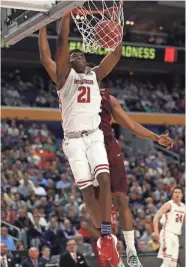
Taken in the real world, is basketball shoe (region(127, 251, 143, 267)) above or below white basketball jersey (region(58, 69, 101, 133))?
below

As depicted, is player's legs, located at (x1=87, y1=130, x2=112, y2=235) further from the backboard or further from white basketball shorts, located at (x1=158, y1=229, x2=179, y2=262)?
white basketball shorts, located at (x1=158, y1=229, x2=179, y2=262)

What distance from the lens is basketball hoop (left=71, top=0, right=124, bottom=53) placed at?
6965 mm

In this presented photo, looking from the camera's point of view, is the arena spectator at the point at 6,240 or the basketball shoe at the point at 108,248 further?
the arena spectator at the point at 6,240

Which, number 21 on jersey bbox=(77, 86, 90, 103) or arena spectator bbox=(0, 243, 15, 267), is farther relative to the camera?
arena spectator bbox=(0, 243, 15, 267)

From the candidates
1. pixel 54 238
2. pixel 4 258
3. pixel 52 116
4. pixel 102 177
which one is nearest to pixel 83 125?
pixel 102 177

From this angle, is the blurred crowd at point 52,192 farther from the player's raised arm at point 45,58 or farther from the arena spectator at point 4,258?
the player's raised arm at point 45,58

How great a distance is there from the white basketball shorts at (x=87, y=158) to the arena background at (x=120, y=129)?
18.6 ft

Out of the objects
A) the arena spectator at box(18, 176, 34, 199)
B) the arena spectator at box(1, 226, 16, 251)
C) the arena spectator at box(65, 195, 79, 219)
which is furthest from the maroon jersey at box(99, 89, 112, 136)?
the arena spectator at box(18, 176, 34, 199)

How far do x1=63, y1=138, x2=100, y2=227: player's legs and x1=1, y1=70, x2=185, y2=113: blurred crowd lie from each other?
1735 centimetres

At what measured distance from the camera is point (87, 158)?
6.52 m

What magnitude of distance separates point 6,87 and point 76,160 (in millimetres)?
18219

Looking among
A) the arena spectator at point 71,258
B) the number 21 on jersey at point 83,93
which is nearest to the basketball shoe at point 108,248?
the number 21 on jersey at point 83,93

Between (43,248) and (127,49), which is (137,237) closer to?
(43,248)

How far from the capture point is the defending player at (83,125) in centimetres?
635
